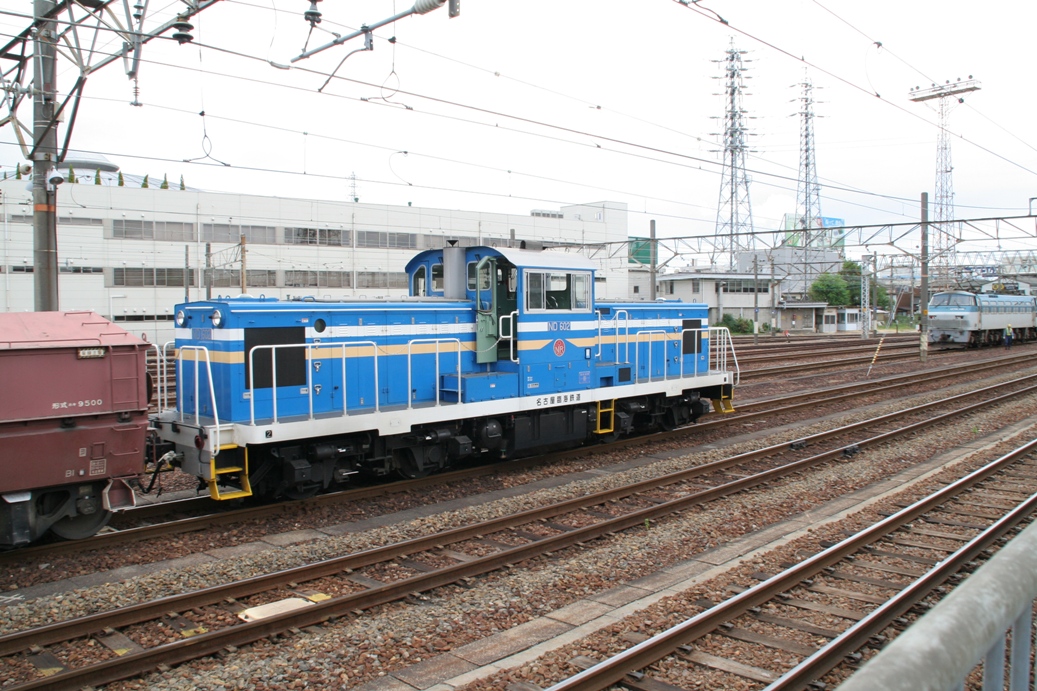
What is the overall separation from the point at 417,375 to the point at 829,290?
7040 centimetres

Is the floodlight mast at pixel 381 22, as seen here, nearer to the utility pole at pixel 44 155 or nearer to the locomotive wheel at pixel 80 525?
the utility pole at pixel 44 155

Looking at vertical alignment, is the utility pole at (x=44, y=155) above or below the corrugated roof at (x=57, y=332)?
above

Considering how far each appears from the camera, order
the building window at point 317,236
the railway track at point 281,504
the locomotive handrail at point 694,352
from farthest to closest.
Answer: the building window at point 317,236
the locomotive handrail at point 694,352
the railway track at point 281,504

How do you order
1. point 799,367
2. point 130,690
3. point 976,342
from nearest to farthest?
point 130,690 → point 799,367 → point 976,342

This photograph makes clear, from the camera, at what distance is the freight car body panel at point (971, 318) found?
123ft

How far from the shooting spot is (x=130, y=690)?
190 inches

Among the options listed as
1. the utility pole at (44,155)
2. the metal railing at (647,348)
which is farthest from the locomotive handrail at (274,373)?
the metal railing at (647,348)

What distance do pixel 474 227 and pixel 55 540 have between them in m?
42.0

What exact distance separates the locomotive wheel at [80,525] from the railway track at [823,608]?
17.5ft

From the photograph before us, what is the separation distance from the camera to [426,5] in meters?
9.07

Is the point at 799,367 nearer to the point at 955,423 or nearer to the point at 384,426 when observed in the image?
the point at 955,423

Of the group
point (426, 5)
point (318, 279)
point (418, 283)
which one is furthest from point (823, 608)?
point (318, 279)

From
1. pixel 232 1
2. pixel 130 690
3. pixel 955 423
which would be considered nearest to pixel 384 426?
pixel 130 690

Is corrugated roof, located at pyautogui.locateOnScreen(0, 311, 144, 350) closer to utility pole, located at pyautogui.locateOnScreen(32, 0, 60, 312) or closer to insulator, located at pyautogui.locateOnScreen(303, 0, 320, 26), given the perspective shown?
utility pole, located at pyautogui.locateOnScreen(32, 0, 60, 312)
